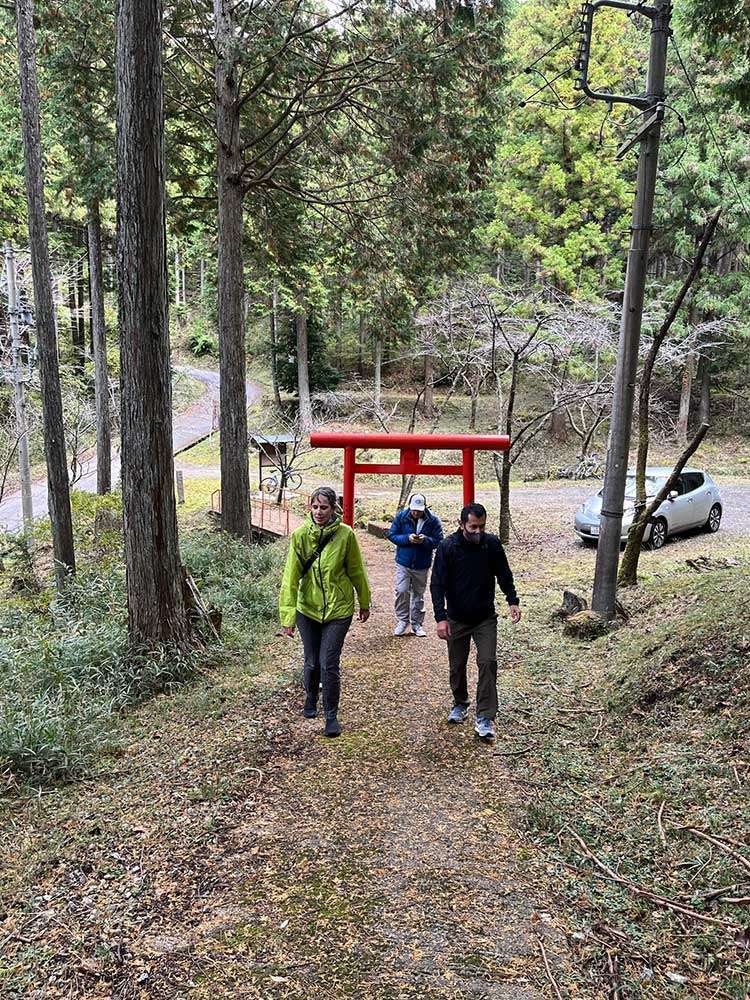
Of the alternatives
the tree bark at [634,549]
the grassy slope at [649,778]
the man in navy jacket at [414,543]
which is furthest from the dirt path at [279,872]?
the tree bark at [634,549]

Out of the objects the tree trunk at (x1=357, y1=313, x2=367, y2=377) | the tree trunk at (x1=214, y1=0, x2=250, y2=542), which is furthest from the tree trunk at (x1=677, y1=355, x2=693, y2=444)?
the tree trunk at (x1=214, y1=0, x2=250, y2=542)

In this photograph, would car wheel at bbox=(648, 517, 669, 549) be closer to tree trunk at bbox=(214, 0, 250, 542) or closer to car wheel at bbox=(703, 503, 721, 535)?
car wheel at bbox=(703, 503, 721, 535)

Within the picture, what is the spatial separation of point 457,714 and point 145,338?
13.8 ft

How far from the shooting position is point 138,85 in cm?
544

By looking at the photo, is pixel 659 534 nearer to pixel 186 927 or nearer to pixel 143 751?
pixel 143 751

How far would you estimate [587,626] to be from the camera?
6961 millimetres

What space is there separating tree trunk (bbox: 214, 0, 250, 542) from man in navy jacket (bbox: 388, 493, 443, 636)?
4809mm

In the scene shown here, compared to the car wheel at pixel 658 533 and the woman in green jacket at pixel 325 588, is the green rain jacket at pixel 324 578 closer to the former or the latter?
the woman in green jacket at pixel 325 588

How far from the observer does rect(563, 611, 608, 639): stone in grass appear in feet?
22.7

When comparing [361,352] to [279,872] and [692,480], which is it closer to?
[692,480]

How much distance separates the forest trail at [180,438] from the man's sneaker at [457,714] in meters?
15.1

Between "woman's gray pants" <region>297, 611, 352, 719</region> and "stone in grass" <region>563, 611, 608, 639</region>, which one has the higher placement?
"woman's gray pants" <region>297, 611, 352, 719</region>

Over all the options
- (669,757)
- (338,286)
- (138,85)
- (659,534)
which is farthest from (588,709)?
(338,286)

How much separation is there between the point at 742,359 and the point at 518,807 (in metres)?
27.5
